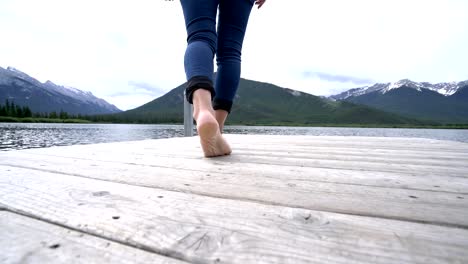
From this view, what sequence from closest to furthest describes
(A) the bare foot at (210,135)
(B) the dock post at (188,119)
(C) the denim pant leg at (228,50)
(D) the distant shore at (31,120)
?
(A) the bare foot at (210,135), (C) the denim pant leg at (228,50), (B) the dock post at (188,119), (D) the distant shore at (31,120)

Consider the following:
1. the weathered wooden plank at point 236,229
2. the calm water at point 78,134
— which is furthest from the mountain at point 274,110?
the weathered wooden plank at point 236,229

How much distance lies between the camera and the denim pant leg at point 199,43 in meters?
1.53

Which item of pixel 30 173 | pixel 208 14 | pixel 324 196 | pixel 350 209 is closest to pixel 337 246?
pixel 350 209

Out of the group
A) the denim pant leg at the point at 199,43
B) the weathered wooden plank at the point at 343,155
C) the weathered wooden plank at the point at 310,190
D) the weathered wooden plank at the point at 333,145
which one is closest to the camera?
the weathered wooden plank at the point at 310,190

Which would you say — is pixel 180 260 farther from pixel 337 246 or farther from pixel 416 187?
pixel 416 187

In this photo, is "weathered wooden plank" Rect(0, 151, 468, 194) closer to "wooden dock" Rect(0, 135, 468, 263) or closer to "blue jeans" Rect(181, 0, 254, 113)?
"wooden dock" Rect(0, 135, 468, 263)

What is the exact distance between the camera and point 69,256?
0.48 metres

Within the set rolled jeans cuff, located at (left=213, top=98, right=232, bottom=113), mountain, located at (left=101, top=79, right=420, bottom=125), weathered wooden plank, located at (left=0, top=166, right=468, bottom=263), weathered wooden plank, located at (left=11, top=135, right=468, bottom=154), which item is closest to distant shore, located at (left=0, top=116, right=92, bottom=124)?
mountain, located at (left=101, top=79, right=420, bottom=125)

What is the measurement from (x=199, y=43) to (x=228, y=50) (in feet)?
1.03

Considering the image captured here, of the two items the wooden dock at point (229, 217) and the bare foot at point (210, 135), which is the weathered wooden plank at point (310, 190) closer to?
the wooden dock at point (229, 217)

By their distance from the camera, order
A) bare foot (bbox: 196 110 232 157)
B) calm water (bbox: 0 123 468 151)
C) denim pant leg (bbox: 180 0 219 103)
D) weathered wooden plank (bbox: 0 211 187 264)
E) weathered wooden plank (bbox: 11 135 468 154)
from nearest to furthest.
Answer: weathered wooden plank (bbox: 0 211 187 264), bare foot (bbox: 196 110 232 157), denim pant leg (bbox: 180 0 219 103), weathered wooden plank (bbox: 11 135 468 154), calm water (bbox: 0 123 468 151)

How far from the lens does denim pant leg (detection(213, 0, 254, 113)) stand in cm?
178

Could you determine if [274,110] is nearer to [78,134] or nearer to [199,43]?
[78,134]

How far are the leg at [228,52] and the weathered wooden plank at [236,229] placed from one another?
1.11 m
